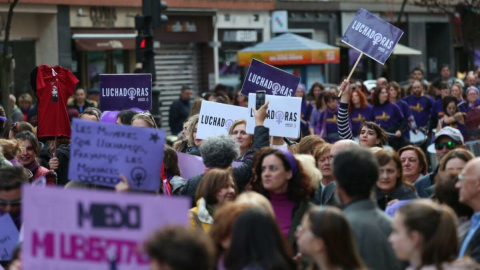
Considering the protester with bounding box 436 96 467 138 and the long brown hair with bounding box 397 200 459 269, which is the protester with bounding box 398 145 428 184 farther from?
the protester with bounding box 436 96 467 138

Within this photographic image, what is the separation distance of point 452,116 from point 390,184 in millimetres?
10083

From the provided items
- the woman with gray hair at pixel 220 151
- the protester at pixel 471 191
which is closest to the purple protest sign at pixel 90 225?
the protester at pixel 471 191

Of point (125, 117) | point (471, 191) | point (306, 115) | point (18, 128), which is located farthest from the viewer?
point (306, 115)

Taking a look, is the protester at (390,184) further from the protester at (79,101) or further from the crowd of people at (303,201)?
the protester at (79,101)

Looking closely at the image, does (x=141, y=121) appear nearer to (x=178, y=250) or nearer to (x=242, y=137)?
(x=242, y=137)

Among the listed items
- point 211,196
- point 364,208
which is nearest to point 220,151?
point 211,196

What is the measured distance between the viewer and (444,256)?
4.87m

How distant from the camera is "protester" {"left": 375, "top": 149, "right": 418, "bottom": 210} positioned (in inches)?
292

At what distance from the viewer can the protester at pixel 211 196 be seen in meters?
6.68

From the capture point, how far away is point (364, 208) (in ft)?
18.2

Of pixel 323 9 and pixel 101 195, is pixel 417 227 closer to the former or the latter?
pixel 101 195

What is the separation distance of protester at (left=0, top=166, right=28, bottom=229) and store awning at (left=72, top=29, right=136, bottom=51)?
19.6m

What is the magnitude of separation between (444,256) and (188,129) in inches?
241

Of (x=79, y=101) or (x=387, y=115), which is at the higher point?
(x=79, y=101)
